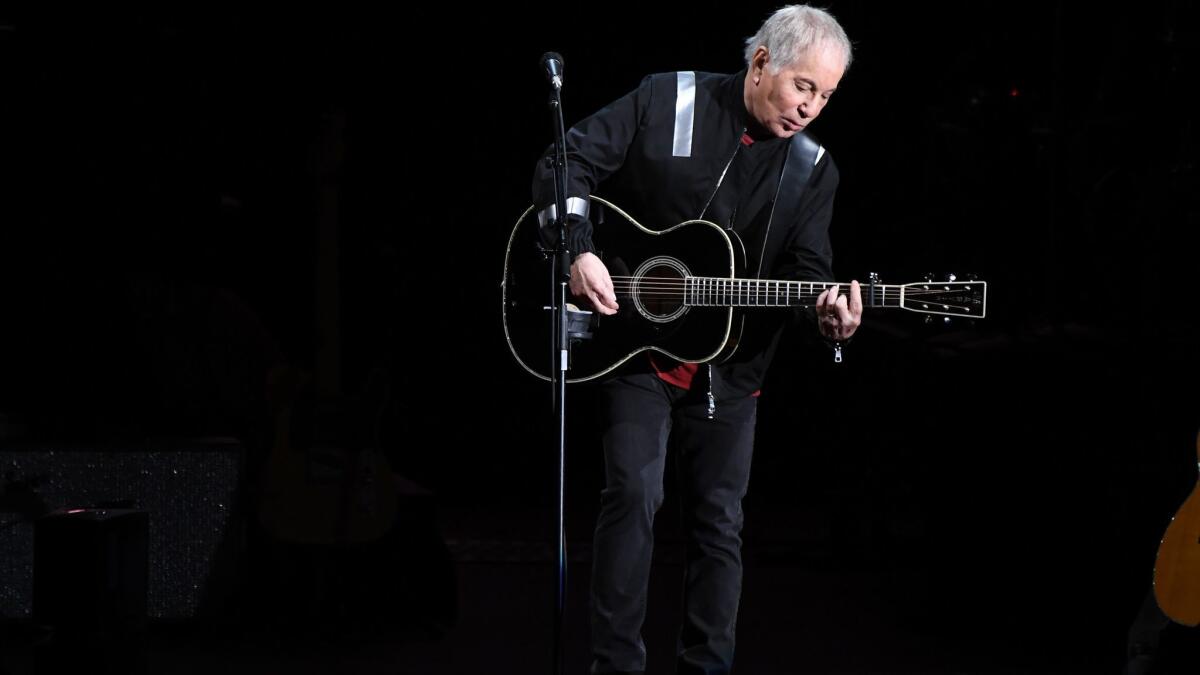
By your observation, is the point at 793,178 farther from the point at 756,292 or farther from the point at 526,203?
the point at 526,203

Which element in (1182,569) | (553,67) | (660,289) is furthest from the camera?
(660,289)

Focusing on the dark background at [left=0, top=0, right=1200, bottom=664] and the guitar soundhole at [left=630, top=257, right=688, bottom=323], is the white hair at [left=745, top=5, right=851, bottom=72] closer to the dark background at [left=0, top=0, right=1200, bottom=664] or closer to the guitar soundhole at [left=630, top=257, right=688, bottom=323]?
the guitar soundhole at [left=630, top=257, right=688, bottom=323]

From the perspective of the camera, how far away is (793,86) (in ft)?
10.3

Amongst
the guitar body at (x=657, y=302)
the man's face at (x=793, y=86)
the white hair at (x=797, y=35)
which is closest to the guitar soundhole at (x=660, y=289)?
the guitar body at (x=657, y=302)

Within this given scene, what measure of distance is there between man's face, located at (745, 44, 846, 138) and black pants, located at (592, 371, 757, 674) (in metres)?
0.65

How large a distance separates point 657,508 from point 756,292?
0.53 meters

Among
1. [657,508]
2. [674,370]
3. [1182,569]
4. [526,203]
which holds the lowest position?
[1182,569]

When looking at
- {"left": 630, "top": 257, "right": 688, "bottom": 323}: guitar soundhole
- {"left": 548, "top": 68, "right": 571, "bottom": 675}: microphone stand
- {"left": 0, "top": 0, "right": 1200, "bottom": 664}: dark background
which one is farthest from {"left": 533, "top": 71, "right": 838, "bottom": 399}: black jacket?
{"left": 0, "top": 0, "right": 1200, "bottom": 664}: dark background

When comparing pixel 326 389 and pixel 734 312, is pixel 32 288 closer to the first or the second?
pixel 326 389

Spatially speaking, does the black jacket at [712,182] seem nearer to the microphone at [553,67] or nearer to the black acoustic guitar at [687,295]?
the black acoustic guitar at [687,295]

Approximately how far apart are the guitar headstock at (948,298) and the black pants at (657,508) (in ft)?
1.48

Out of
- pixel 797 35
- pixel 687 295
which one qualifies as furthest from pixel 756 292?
pixel 797 35

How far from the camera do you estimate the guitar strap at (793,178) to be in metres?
3.25

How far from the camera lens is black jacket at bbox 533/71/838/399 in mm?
3215
